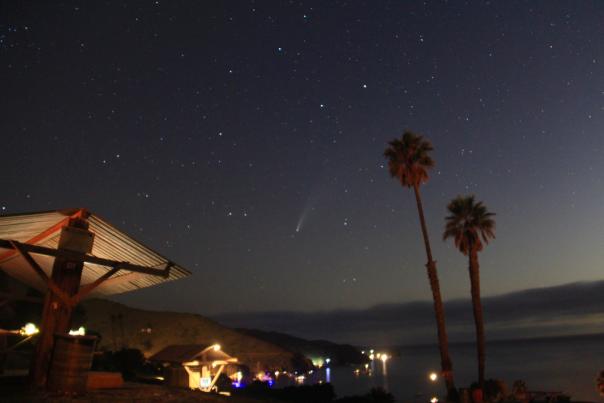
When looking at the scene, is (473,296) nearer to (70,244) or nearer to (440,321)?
(440,321)

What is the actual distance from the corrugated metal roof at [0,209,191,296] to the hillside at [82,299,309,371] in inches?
2920

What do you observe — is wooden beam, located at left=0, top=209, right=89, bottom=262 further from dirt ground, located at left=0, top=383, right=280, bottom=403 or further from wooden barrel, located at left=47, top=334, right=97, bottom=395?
dirt ground, located at left=0, top=383, right=280, bottom=403

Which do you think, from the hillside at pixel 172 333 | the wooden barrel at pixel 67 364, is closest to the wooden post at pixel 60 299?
the wooden barrel at pixel 67 364

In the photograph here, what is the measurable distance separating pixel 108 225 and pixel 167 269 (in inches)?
85.3

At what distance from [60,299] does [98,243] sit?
294cm

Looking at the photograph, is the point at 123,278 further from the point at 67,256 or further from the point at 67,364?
the point at 67,364

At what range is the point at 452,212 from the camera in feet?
112

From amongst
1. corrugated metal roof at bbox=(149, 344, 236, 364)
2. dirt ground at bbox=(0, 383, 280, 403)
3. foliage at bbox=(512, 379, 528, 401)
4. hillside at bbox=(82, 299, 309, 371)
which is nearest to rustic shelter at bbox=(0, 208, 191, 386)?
dirt ground at bbox=(0, 383, 280, 403)

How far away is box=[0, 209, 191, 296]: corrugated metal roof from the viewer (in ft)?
39.9

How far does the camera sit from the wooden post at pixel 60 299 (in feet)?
35.8

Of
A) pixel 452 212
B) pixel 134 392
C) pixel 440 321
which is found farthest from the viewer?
pixel 452 212

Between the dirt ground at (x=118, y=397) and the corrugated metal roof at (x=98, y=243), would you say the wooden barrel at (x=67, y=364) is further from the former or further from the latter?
the corrugated metal roof at (x=98, y=243)

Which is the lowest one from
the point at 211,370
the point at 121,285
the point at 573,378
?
the point at 573,378

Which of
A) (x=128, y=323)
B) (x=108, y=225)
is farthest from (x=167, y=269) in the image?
(x=128, y=323)
